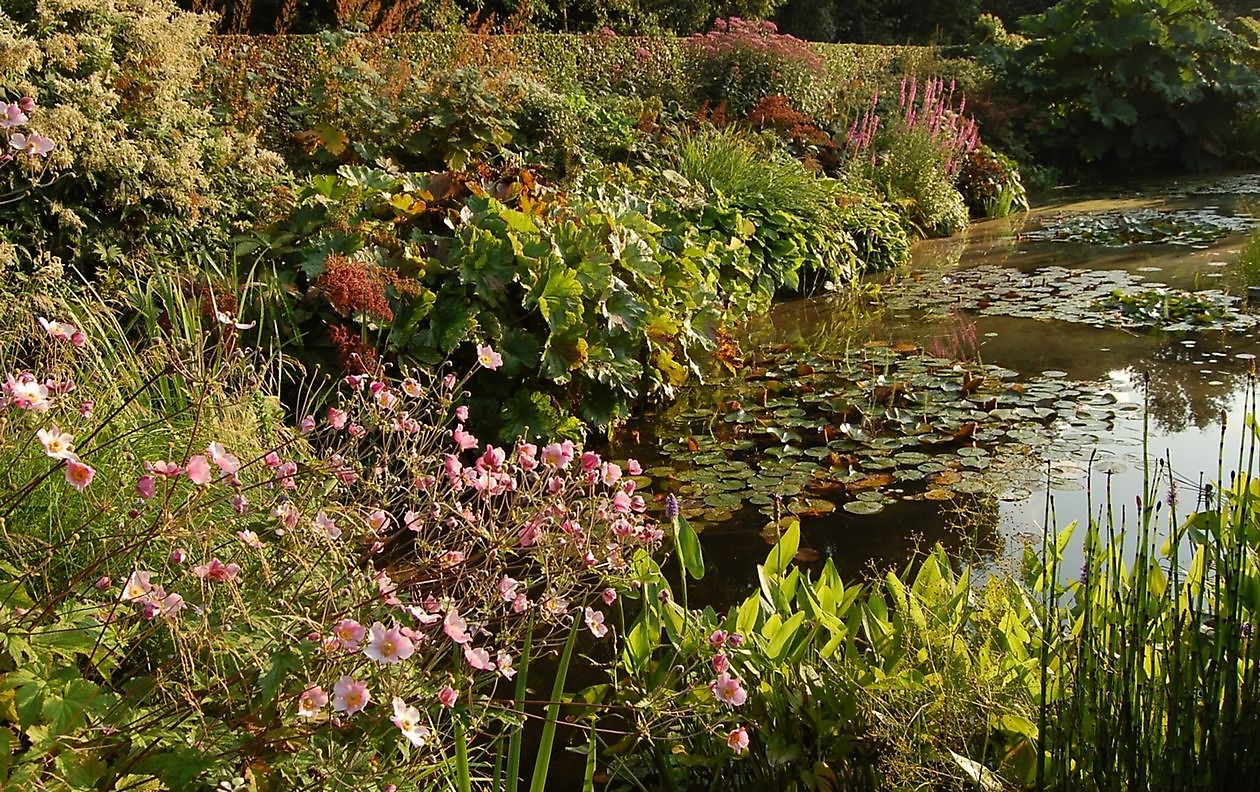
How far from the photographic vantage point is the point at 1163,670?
66.9 inches

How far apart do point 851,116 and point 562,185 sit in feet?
21.8

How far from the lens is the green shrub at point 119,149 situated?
3746 millimetres

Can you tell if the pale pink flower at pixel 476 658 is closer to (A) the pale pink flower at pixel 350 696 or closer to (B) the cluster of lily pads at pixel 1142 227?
(A) the pale pink flower at pixel 350 696

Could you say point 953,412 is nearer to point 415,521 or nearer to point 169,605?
point 415,521

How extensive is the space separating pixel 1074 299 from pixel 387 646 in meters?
6.76

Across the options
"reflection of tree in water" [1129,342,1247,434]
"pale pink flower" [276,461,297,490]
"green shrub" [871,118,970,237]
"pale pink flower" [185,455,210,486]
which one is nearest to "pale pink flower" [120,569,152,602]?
"pale pink flower" [185,455,210,486]

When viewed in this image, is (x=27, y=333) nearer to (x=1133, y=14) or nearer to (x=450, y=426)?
(x=450, y=426)

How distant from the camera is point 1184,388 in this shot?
510 centimetres

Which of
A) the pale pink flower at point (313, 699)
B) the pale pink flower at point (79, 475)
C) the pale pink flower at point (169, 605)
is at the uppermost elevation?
the pale pink flower at point (79, 475)

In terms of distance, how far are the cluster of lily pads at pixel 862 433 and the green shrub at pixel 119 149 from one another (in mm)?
2070

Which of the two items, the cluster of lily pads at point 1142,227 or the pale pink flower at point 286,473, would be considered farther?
the cluster of lily pads at point 1142,227

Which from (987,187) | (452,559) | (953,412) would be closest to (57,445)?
(452,559)

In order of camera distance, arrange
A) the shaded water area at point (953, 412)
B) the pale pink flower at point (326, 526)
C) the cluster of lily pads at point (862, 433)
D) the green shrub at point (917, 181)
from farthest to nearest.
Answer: the green shrub at point (917, 181) → the cluster of lily pads at point (862, 433) → the shaded water area at point (953, 412) → the pale pink flower at point (326, 526)

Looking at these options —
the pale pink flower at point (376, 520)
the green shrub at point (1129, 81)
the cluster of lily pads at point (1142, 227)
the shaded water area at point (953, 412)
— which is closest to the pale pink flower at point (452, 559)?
the pale pink flower at point (376, 520)
